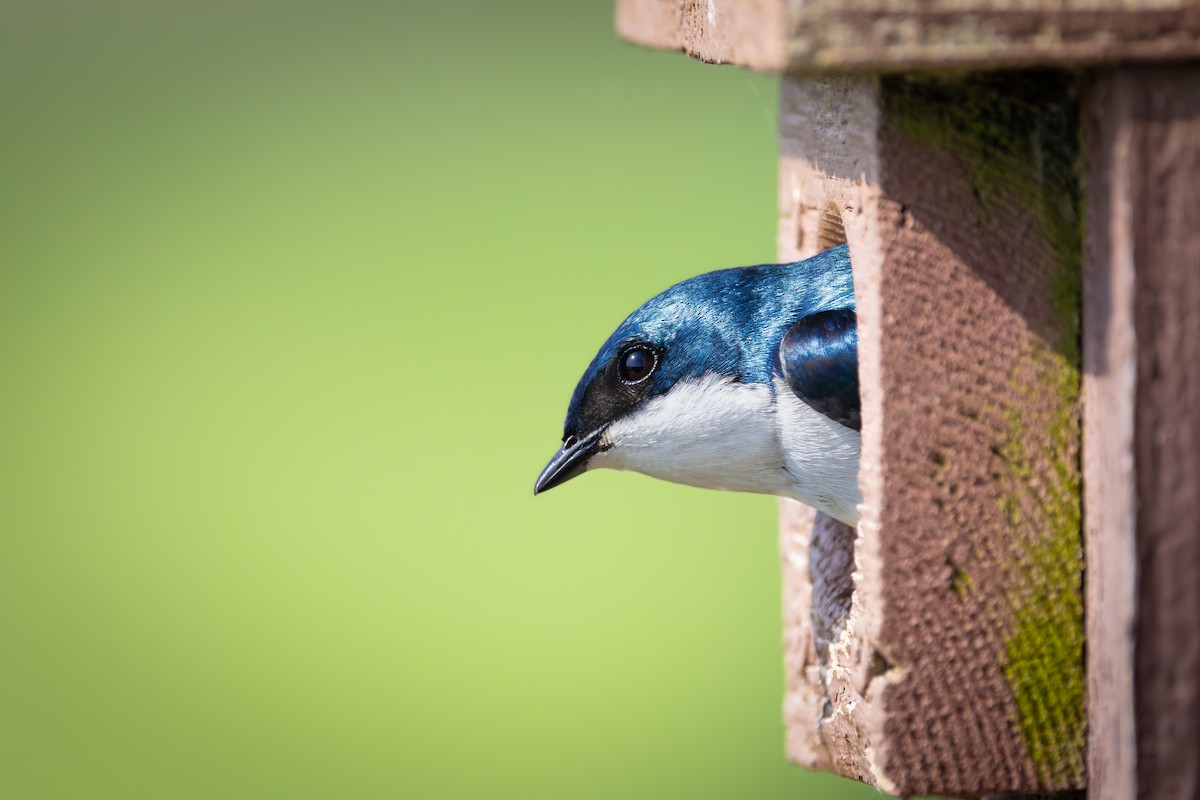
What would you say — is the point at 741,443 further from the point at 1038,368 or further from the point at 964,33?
the point at 964,33

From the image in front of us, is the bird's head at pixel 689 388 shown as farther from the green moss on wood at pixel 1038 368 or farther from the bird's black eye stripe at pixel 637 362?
the green moss on wood at pixel 1038 368

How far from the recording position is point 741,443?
6.06 ft

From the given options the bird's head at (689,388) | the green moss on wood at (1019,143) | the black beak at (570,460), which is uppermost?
the green moss on wood at (1019,143)

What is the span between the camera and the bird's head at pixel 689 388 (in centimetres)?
185

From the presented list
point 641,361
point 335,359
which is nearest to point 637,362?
point 641,361

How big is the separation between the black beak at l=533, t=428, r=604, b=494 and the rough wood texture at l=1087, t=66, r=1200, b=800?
69 cm

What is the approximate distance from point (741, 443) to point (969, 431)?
42 cm

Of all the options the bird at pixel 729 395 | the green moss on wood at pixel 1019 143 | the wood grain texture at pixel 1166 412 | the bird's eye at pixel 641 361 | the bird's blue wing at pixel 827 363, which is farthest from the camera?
the bird's eye at pixel 641 361

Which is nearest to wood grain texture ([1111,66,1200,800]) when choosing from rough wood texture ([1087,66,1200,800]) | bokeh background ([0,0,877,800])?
rough wood texture ([1087,66,1200,800])

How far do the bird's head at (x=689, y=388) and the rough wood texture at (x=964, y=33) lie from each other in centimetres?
63

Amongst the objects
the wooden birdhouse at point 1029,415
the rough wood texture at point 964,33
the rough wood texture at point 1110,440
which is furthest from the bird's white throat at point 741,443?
the rough wood texture at point 964,33

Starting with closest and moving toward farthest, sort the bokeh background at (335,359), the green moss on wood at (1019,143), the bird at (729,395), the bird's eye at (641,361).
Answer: the green moss on wood at (1019,143) → the bird at (729,395) → the bird's eye at (641,361) → the bokeh background at (335,359)

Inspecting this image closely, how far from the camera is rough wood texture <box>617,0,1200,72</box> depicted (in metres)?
1.19

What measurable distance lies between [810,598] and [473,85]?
253 inches
